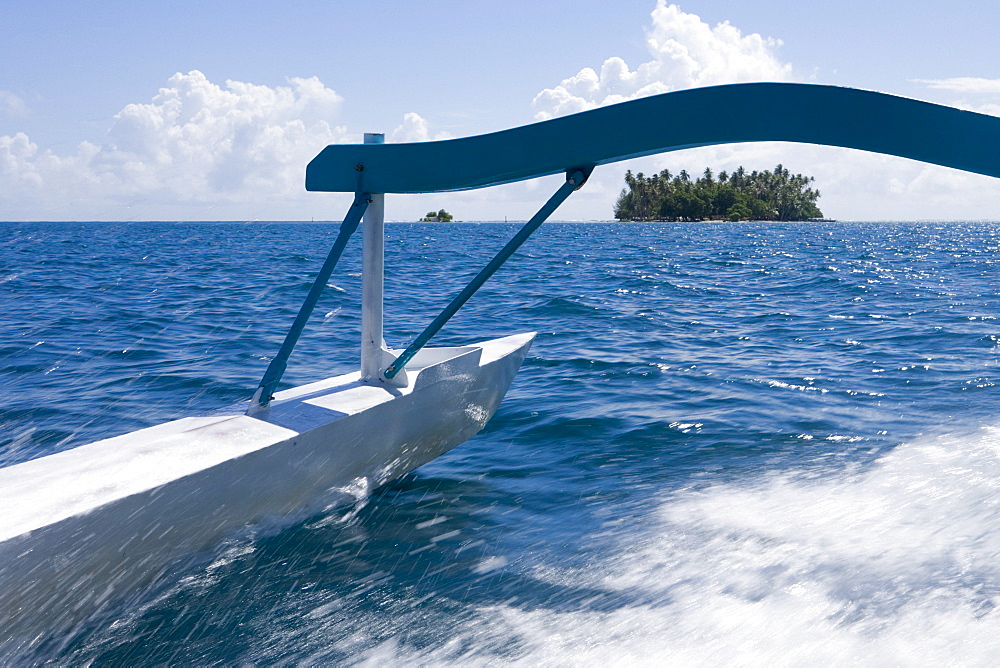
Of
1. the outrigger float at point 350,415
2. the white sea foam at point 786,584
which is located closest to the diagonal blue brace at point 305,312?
the outrigger float at point 350,415

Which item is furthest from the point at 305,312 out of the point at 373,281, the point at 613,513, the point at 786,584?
the point at 786,584

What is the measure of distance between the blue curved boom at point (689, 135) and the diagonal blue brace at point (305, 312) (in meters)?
0.11

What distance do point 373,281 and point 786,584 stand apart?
2615mm

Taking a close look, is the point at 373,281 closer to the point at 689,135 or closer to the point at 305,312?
the point at 305,312

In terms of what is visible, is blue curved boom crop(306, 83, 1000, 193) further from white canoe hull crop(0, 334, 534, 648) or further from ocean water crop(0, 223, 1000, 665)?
ocean water crop(0, 223, 1000, 665)

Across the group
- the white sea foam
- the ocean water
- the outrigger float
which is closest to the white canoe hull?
the outrigger float

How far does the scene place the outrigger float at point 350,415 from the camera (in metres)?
2.79

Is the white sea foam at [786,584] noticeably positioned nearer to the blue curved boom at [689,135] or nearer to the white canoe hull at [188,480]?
the white canoe hull at [188,480]

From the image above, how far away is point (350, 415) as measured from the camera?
4.09 m

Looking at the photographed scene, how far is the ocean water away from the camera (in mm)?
3246

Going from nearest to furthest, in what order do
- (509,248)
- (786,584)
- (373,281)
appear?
(786,584) < (509,248) < (373,281)

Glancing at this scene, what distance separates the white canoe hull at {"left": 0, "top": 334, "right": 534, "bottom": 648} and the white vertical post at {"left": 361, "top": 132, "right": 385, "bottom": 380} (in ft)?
0.53

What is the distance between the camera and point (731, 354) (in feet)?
32.9

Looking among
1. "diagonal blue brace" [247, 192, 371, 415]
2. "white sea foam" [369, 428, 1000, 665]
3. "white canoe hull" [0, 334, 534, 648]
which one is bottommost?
"white sea foam" [369, 428, 1000, 665]
